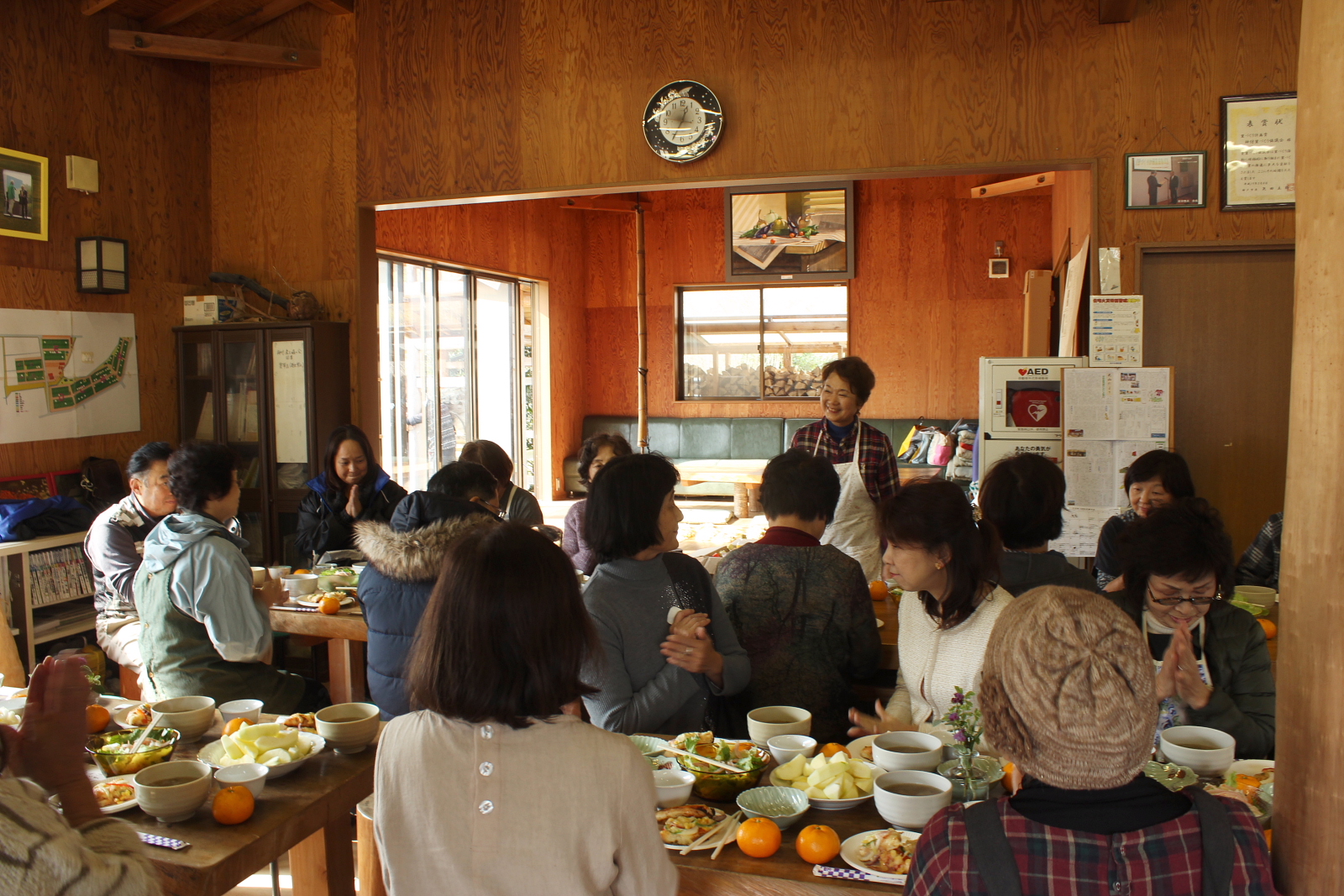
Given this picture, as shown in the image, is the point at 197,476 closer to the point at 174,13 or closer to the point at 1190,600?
the point at 1190,600

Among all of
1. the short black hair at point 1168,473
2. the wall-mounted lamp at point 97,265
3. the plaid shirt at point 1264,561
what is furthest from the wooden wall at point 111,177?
the plaid shirt at point 1264,561

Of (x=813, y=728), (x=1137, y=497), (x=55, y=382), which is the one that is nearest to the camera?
(x=813, y=728)

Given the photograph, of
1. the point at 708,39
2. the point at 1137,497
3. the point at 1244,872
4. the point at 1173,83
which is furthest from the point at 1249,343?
the point at 1244,872

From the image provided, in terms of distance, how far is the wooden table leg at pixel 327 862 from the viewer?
7.51 ft

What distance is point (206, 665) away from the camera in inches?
117

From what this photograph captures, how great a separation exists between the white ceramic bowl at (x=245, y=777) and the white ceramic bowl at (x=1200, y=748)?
5.78ft

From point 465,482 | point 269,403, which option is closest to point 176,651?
point 465,482

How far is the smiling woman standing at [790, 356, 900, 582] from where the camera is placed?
4.29m

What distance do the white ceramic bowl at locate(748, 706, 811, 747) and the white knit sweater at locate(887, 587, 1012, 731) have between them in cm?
25

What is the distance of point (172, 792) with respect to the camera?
180 cm

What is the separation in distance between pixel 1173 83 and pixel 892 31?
1306mm

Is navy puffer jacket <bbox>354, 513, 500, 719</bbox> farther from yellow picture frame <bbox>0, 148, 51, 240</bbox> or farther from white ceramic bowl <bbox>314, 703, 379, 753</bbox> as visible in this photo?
yellow picture frame <bbox>0, 148, 51, 240</bbox>

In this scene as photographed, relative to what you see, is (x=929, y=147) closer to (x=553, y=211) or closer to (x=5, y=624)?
(x=5, y=624)

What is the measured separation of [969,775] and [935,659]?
45 centimetres
